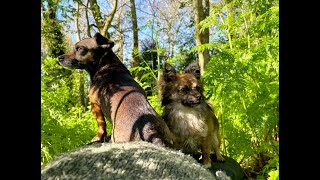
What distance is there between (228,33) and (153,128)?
267cm

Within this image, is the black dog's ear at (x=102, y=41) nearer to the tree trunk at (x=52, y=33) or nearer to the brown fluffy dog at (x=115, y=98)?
the brown fluffy dog at (x=115, y=98)

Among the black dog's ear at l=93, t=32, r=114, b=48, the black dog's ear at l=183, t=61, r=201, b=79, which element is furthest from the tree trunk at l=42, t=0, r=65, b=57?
the black dog's ear at l=183, t=61, r=201, b=79

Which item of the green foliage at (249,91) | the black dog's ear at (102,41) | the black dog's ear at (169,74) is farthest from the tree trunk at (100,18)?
the black dog's ear at (169,74)

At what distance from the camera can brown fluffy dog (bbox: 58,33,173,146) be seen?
371cm

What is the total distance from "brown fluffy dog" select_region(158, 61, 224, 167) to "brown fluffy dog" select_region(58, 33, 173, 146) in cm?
29

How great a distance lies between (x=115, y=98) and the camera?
416 centimetres

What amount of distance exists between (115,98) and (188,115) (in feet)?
2.56

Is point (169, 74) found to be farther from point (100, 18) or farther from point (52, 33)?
point (100, 18)

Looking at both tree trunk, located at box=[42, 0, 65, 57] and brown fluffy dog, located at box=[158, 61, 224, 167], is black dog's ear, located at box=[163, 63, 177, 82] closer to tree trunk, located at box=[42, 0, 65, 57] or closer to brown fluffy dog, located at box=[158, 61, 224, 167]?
brown fluffy dog, located at box=[158, 61, 224, 167]

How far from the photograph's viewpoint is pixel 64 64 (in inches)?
189

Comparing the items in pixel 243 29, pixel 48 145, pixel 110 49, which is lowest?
pixel 48 145

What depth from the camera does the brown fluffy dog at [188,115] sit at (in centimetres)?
411
